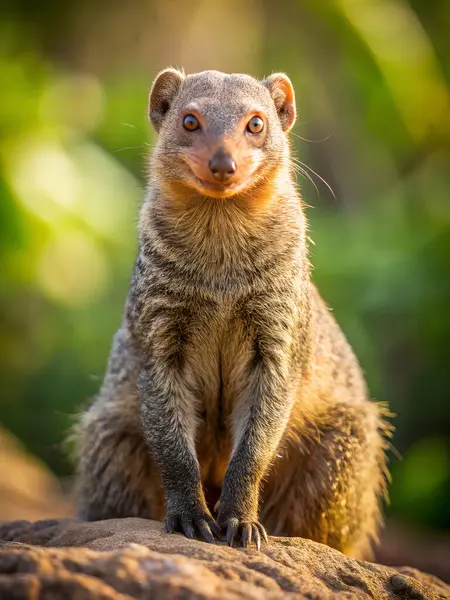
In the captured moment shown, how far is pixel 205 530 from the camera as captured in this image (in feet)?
16.4

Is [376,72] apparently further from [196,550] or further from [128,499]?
[196,550]

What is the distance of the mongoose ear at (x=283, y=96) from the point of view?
6.03 metres

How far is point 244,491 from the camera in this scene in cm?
522

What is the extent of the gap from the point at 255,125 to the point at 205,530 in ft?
8.29

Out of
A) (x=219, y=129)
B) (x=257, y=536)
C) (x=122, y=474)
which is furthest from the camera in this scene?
(x=122, y=474)

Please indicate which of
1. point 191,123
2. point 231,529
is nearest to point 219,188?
point 191,123

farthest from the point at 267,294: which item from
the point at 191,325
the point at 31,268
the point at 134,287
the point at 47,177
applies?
the point at 47,177

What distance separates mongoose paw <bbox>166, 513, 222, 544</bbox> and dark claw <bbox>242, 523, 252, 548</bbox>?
17cm

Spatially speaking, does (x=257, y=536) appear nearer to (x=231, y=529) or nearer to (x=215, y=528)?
(x=231, y=529)

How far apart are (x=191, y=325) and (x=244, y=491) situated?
42.5 inches

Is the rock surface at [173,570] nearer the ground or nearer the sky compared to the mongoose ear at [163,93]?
nearer the ground

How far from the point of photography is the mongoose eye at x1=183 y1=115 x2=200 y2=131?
5.34 metres

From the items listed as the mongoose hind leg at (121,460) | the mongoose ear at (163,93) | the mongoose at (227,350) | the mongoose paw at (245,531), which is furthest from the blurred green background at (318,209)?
the mongoose paw at (245,531)

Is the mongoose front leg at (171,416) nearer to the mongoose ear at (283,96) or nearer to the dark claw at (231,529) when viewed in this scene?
the dark claw at (231,529)
